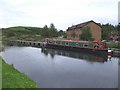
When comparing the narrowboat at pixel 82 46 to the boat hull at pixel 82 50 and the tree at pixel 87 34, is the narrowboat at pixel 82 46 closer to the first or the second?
the boat hull at pixel 82 50

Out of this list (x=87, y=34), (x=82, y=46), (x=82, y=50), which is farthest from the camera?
(x=87, y=34)

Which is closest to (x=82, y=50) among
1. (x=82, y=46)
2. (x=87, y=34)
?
(x=82, y=46)

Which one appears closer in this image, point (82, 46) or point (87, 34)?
point (82, 46)

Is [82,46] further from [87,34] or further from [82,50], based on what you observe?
[87,34]

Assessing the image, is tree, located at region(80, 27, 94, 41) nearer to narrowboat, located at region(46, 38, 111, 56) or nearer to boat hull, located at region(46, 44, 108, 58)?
narrowboat, located at region(46, 38, 111, 56)

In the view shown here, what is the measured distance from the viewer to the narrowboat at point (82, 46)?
188 ft

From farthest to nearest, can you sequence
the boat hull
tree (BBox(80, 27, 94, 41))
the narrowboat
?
tree (BBox(80, 27, 94, 41)) → the narrowboat → the boat hull

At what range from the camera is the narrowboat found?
5725 cm

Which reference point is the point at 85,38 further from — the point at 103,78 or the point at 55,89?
the point at 55,89

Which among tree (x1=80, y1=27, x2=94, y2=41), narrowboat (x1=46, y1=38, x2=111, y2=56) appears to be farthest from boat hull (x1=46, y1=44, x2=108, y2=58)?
tree (x1=80, y1=27, x2=94, y2=41)

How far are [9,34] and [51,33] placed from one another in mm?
47089

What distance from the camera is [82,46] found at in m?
63.9

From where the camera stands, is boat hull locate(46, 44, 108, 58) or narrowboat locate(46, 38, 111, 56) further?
narrowboat locate(46, 38, 111, 56)

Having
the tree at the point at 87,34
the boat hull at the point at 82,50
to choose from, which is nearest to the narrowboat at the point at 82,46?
the boat hull at the point at 82,50
